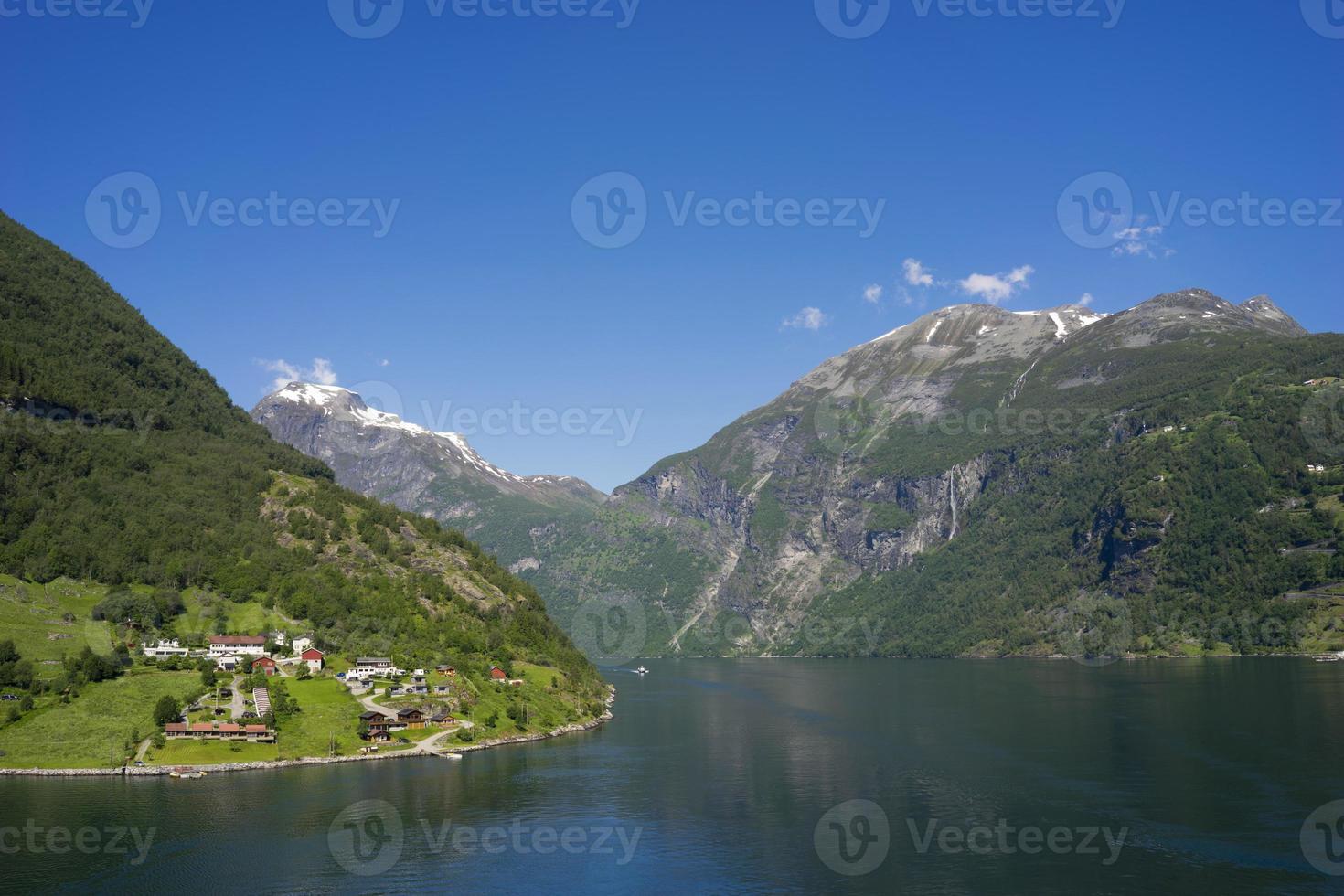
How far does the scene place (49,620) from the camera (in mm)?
130625

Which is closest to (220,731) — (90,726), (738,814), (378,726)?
(90,726)

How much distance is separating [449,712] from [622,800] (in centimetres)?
4514

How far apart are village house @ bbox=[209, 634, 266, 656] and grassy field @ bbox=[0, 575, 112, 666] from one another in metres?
13.2

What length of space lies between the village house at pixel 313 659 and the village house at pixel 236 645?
6.12 meters

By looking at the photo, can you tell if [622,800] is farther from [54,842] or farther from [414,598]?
[414,598]

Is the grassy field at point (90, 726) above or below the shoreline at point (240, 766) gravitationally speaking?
above

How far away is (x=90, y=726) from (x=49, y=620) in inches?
1191

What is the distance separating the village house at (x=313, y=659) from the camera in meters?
136

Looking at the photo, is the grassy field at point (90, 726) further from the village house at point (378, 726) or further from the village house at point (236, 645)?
the village house at point (378, 726)

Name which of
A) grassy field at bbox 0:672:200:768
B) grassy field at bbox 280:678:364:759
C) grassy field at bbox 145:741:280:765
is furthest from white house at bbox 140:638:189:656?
grassy field at bbox 145:741:280:765

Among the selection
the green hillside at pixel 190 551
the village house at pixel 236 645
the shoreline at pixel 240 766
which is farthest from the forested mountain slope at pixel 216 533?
the shoreline at pixel 240 766

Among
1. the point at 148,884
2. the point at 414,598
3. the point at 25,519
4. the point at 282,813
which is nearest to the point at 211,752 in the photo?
the point at 282,813

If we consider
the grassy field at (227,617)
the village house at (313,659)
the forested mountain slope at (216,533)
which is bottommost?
the village house at (313,659)

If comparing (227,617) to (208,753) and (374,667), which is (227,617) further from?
(208,753)
